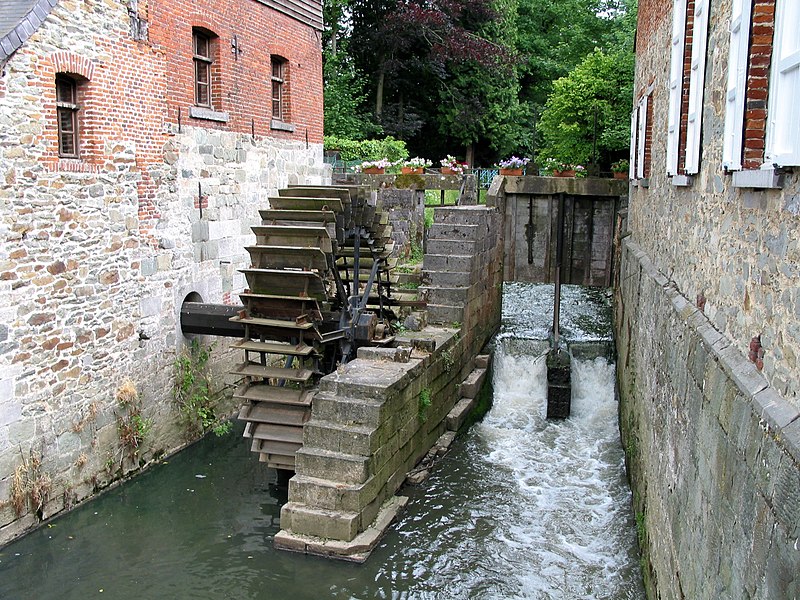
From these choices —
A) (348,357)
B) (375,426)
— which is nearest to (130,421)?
(348,357)

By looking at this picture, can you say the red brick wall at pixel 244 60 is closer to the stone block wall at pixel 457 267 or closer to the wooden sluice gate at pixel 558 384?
the stone block wall at pixel 457 267

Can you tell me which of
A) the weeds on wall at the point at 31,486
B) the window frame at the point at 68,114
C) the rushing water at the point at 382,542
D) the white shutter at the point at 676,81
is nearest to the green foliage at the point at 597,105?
the rushing water at the point at 382,542

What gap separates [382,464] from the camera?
7770mm

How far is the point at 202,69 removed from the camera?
408 inches

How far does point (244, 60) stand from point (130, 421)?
5424 mm

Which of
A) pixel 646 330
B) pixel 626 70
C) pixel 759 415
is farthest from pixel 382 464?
pixel 626 70

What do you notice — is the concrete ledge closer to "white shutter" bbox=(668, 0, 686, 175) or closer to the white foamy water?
the white foamy water

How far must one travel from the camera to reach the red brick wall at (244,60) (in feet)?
30.9

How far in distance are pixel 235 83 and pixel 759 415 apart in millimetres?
9333

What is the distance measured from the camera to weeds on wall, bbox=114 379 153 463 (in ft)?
28.2

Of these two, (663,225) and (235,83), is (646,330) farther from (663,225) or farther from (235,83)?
(235,83)

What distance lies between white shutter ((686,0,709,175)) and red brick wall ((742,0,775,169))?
165 centimetres

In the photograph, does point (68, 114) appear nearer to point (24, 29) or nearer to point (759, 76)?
point (24, 29)

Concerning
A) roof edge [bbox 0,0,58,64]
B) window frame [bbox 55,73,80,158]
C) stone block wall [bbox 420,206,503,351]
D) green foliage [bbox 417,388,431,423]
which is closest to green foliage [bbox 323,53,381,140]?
stone block wall [bbox 420,206,503,351]
